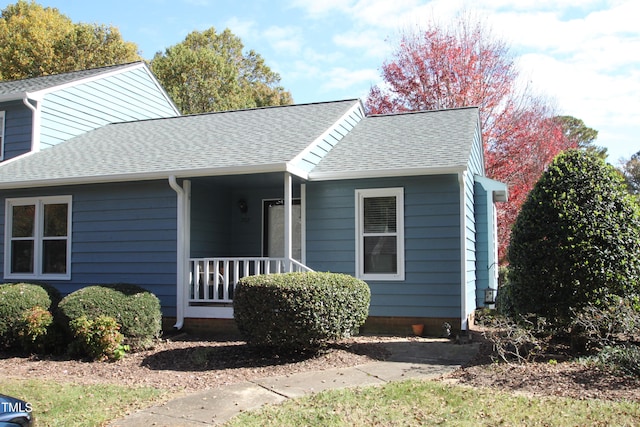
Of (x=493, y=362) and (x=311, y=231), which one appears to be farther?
(x=311, y=231)

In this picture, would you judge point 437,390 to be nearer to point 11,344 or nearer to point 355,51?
point 11,344

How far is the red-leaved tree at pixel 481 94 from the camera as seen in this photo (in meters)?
18.9

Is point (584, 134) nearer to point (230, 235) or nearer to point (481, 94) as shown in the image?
point (481, 94)

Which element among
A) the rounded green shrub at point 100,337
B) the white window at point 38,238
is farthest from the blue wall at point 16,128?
the rounded green shrub at point 100,337

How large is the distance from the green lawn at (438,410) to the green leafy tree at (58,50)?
24396 mm

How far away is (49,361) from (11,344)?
116 centimetres

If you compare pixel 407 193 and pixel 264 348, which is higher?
pixel 407 193

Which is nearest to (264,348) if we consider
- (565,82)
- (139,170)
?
(139,170)

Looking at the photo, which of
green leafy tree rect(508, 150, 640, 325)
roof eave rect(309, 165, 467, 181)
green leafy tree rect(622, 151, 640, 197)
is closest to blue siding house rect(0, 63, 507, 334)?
roof eave rect(309, 165, 467, 181)

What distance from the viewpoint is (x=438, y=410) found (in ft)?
17.7

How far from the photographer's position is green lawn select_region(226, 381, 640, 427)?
5.05 meters

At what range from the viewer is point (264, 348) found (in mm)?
8211

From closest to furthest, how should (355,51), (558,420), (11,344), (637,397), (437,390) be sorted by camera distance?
(558,420) < (637,397) < (437,390) < (11,344) < (355,51)

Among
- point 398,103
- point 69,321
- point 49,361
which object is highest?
point 398,103
